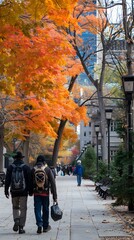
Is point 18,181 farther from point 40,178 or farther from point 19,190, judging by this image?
point 40,178

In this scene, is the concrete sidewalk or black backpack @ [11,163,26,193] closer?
the concrete sidewalk

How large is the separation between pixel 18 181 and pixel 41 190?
1.76ft

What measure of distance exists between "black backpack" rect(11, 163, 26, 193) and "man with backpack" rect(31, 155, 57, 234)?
217 millimetres

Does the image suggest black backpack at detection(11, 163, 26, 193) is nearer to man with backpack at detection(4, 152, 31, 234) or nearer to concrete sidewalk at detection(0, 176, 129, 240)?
man with backpack at detection(4, 152, 31, 234)

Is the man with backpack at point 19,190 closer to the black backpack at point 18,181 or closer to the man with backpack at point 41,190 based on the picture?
the black backpack at point 18,181

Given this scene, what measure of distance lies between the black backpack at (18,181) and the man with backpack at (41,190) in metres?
0.22

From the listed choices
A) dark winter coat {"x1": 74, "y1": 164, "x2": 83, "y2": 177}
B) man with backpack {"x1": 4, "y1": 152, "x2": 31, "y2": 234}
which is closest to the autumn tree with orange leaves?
man with backpack {"x1": 4, "y1": 152, "x2": 31, "y2": 234}

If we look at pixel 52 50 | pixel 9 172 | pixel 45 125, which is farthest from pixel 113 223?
pixel 45 125

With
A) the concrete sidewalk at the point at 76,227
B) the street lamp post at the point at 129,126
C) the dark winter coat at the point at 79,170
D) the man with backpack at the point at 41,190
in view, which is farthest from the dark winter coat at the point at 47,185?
the dark winter coat at the point at 79,170

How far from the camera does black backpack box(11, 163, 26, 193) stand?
11945 mm

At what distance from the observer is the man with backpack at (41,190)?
11852mm

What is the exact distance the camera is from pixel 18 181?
11984mm

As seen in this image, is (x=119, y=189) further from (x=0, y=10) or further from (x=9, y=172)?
(x=0, y=10)

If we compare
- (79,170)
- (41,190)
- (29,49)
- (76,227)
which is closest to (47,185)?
(41,190)
